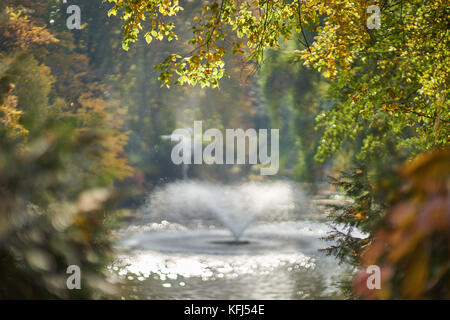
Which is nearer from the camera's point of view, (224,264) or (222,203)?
(224,264)

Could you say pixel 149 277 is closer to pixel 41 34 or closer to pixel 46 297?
pixel 46 297

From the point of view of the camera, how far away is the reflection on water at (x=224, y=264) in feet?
32.8

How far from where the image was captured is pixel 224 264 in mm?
12953

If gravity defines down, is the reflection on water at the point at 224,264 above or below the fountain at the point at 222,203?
below

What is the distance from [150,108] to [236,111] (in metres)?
4.96

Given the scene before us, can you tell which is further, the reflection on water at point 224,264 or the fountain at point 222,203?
the fountain at point 222,203

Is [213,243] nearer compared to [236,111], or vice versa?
[213,243]

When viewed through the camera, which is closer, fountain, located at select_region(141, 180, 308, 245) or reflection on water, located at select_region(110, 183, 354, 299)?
reflection on water, located at select_region(110, 183, 354, 299)

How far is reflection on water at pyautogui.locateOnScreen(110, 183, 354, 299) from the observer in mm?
9984

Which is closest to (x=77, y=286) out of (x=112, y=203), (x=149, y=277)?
(x=112, y=203)

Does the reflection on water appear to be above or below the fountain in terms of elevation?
below

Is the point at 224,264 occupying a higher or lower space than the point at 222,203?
lower

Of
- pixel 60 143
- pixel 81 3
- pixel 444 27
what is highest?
pixel 81 3

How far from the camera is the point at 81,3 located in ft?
79.8
